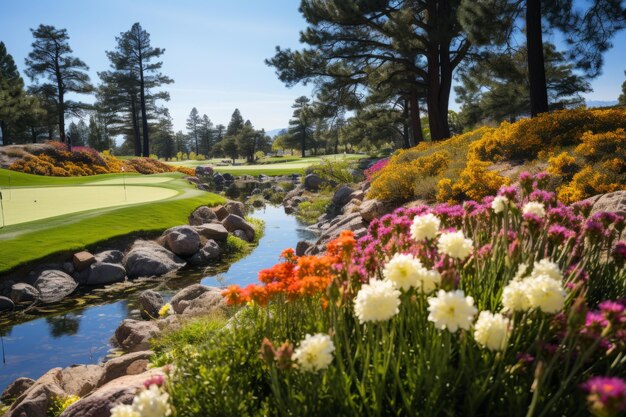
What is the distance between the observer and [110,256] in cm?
1028

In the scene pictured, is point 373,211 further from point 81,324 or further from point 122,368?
point 122,368

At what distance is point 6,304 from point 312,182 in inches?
790

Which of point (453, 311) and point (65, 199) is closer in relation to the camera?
point (453, 311)

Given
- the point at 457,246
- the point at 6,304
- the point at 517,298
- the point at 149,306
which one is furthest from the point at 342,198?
the point at 517,298

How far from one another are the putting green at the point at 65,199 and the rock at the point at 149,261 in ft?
11.3

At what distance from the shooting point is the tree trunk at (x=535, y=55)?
1266cm

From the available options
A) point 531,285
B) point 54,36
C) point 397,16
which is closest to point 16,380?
point 531,285

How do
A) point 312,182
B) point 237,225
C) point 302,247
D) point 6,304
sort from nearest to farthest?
point 6,304 → point 302,247 → point 237,225 → point 312,182

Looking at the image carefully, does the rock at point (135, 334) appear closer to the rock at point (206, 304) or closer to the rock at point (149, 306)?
the rock at point (206, 304)

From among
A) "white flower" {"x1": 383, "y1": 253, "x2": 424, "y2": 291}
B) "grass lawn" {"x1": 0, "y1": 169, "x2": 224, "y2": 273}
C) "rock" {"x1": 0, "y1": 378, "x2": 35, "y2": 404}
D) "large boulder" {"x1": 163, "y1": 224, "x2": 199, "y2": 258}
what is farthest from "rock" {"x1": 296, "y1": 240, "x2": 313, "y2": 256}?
"white flower" {"x1": 383, "y1": 253, "x2": 424, "y2": 291}

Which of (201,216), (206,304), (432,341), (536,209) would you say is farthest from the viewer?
(201,216)

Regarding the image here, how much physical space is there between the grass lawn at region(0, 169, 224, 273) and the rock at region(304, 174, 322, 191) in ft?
28.1

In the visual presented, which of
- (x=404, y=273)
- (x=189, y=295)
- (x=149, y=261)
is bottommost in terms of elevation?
(x=189, y=295)

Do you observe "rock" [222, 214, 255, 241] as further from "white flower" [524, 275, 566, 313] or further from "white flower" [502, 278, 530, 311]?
"white flower" [524, 275, 566, 313]
